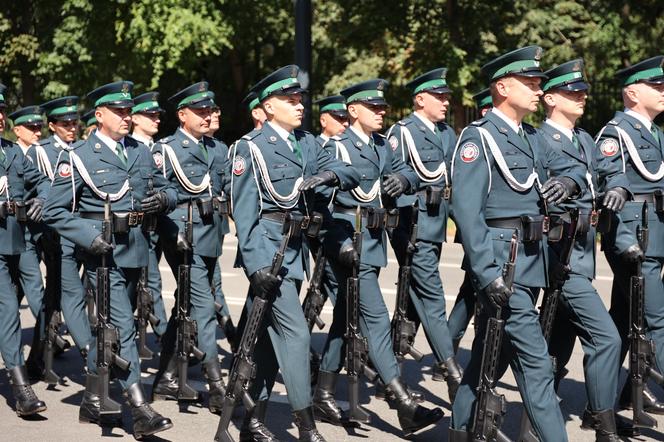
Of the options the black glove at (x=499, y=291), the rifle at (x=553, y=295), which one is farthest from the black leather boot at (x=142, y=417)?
the black glove at (x=499, y=291)

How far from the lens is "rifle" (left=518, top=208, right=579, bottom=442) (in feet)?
19.8

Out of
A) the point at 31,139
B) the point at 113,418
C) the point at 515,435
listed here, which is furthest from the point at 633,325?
the point at 31,139

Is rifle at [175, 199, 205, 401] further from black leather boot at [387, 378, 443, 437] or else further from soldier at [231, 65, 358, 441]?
black leather boot at [387, 378, 443, 437]

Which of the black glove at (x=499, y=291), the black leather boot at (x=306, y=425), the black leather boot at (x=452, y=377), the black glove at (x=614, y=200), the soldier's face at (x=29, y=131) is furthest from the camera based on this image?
the soldier's face at (x=29, y=131)

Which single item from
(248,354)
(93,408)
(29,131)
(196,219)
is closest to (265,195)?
(248,354)

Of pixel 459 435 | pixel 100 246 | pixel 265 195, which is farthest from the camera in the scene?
pixel 100 246

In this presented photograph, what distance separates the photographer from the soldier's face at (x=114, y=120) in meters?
6.95

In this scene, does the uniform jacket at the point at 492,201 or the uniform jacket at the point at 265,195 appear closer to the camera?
the uniform jacket at the point at 492,201

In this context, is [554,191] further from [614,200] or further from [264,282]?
[264,282]

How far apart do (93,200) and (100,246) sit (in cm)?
38

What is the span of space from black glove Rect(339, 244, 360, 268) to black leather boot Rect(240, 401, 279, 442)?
1.03 m

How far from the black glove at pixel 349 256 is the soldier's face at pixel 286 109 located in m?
0.92

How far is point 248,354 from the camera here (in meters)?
6.14

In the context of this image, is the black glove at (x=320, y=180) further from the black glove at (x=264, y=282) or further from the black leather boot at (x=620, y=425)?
the black leather boot at (x=620, y=425)
